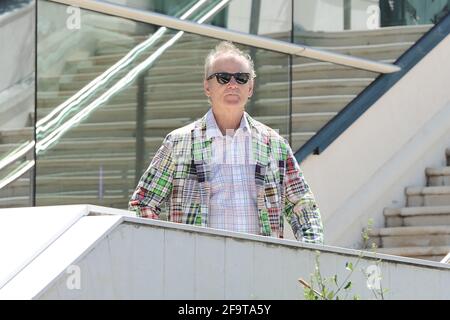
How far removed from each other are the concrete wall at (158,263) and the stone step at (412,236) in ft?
18.0

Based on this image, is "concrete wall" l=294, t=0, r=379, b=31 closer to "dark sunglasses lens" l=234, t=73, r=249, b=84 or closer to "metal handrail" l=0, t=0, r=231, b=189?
"metal handrail" l=0, t=0, r=231, b=189

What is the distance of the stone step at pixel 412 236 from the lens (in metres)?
12.8

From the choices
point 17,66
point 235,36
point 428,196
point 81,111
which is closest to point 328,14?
point 235,36

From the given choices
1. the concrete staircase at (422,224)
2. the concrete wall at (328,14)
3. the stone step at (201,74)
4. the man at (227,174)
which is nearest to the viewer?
the man at (227,174)

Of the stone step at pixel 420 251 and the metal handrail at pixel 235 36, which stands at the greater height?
the metal handrail at pixel 235 36

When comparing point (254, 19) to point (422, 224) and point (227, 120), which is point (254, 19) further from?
point (227, 120)

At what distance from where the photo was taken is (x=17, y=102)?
10875mm

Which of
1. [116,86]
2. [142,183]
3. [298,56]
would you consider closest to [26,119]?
[116,86]

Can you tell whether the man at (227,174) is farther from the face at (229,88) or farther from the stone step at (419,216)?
the stone step at (419,216)

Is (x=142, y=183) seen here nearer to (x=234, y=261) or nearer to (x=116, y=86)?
(x=234, y=261)

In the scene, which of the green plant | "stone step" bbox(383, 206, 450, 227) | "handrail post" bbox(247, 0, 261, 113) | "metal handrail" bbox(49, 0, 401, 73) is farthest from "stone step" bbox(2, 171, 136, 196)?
the green plant

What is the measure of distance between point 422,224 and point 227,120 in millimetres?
5872

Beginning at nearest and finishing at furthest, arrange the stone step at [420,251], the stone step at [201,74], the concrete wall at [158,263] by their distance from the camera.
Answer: the concrete wall at [158,263] → the stone step at [201,74] → the stone step at [420,251]

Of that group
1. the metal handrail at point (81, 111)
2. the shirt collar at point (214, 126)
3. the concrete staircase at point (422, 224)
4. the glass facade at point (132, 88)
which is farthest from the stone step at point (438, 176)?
the shirt collar at point (214, 126)
